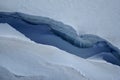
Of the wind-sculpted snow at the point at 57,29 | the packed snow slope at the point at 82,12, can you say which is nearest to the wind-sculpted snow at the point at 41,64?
the wind-sculpted snow at the point at 57,29

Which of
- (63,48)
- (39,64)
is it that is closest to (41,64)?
(39,64)

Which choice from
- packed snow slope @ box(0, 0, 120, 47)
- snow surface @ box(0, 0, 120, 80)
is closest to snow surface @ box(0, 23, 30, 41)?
snow surface @ box(0, 0, 120, 80)

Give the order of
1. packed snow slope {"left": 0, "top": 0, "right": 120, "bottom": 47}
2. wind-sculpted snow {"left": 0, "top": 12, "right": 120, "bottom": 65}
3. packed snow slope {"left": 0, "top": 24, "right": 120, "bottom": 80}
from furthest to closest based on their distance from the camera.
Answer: packed snow slope {"left": 0, "top": 0, "right": 120, "bottom": 47} < wind-sculpted snow {"left": 0, "top": 12, "right": 120, "bottom": 65} < packed snow slope {"left": 0, "top": 24, "right": 120, "bottom": 80}

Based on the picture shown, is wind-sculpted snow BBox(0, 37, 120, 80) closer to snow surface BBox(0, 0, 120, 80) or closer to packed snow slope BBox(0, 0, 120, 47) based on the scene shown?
snow surface BBox(0, 0, 120, 80)

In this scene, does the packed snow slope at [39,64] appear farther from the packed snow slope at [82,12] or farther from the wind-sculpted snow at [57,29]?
the packed snow slope at [82,12]

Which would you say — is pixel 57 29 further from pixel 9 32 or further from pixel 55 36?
pixel 9 32
